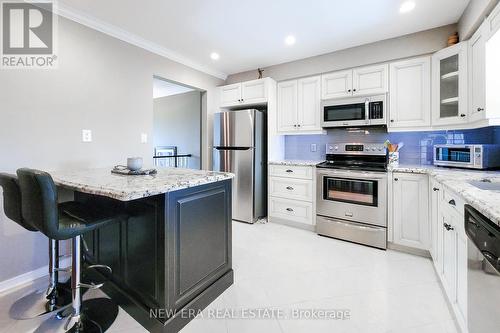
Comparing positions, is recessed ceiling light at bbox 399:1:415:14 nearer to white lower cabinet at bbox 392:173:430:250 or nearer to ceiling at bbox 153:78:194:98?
white lower cabinet at bbox 392:173:430:250

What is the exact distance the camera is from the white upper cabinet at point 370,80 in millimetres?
2770

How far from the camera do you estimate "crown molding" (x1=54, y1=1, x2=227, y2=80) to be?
2146mm

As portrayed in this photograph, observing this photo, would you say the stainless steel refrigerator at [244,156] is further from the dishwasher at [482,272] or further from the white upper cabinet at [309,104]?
the dishwasher at [482,272]

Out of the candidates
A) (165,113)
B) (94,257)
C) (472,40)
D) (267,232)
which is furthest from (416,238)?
(165,113)

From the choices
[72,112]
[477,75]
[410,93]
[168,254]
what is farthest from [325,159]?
[72,112]

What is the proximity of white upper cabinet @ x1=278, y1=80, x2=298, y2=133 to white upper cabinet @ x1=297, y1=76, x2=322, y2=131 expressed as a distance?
8 cm

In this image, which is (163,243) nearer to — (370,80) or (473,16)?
(370,80)

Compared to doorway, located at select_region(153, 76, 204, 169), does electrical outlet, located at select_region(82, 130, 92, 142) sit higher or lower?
lower

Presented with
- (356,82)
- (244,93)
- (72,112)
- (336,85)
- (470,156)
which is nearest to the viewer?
(470,156)

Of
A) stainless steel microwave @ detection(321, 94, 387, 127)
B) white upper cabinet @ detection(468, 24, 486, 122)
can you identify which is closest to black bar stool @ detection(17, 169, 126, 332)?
stainless steel microwave @ detection(321, 94, 387, 127)

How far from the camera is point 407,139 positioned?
2906 mm

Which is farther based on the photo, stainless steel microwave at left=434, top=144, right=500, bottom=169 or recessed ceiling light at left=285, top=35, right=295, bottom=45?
recessed ceiling light at left=285, top=35, right=295, bottom=45

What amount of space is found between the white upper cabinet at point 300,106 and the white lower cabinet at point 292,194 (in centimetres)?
62

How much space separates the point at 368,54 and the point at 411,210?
1.97 m
